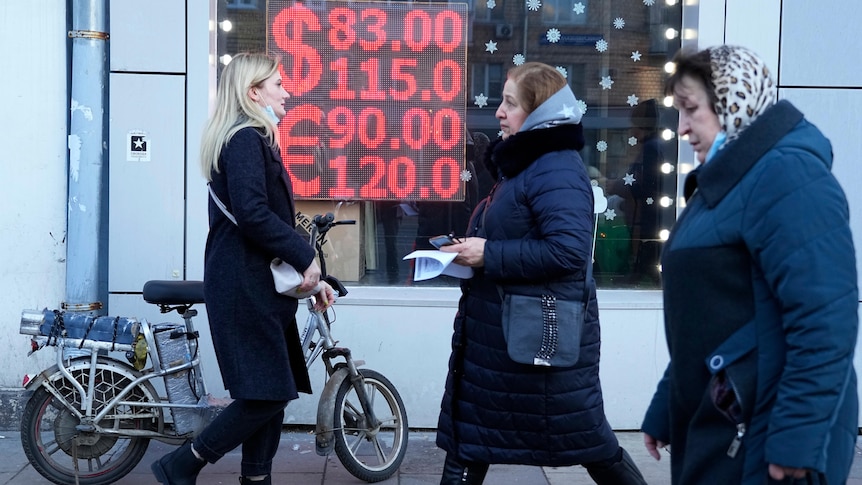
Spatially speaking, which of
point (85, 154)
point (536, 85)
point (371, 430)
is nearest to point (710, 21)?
point (536, 85)

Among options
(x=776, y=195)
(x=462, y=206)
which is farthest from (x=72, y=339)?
(x=776, y=195)

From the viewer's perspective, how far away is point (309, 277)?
3729mm

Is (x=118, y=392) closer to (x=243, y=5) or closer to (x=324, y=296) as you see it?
(x=324, y=296)

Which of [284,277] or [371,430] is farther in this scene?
[371,430]

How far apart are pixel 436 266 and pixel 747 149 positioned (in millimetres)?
1408

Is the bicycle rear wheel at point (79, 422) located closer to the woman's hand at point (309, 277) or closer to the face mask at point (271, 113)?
the woman's hand at point (309, 277)

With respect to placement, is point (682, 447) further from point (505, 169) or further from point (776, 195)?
point (505, 169)

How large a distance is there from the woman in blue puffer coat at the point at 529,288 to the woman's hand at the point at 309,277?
0.61 meters

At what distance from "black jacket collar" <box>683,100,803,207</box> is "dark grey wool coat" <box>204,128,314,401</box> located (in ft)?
5.99

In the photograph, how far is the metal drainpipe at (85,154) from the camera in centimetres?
521

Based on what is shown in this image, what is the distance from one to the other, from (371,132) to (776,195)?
3.84m

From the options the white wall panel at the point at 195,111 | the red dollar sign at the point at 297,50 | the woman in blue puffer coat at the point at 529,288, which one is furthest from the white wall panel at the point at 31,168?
the woman in blue puffer coat at the point at 529,288

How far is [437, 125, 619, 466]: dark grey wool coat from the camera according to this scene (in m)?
3.31

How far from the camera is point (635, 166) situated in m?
5.88
